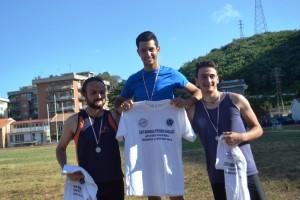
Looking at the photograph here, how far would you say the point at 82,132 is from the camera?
14.1 feet

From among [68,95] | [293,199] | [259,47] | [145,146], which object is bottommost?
[293,199]

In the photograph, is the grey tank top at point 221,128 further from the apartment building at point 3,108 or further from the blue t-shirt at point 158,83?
the apartment building at point 3,108

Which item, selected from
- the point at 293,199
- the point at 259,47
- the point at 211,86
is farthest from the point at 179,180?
the point at 259,47

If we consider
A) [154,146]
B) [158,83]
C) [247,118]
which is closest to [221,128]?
[247,118]

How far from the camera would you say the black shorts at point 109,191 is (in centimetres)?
429

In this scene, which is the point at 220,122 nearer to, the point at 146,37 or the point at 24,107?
the point at 146,37

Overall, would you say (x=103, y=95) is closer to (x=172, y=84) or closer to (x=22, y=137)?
(x=172, y=84)

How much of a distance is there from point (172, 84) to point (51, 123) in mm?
84684

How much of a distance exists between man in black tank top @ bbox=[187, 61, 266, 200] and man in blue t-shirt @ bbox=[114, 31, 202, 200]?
0.96 ft

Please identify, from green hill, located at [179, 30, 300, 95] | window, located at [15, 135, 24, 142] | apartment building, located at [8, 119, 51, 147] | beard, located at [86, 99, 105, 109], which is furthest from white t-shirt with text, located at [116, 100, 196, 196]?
window, located at [15, 135, 24, 142]

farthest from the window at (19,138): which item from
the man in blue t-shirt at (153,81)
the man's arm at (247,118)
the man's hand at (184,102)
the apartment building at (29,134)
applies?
the man's arm at (247,118)

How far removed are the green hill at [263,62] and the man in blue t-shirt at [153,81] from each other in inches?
3196

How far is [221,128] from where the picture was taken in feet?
13.4

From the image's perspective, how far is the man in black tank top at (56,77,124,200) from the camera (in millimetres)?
4293
